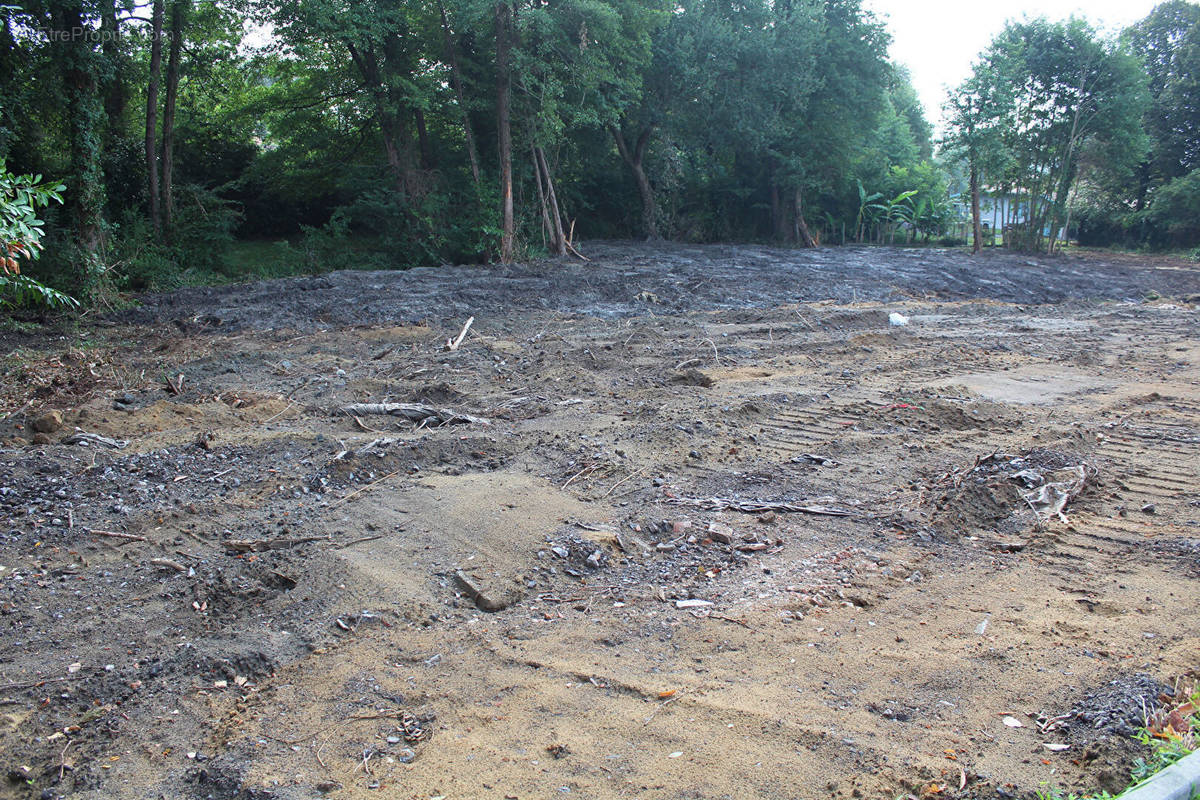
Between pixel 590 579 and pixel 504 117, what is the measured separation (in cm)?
1505

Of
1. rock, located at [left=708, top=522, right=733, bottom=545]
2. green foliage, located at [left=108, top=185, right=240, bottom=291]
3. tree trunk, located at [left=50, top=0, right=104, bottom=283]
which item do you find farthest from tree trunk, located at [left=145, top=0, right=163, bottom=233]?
rock, located at [left=708, top=522, right=733, bottom=545]

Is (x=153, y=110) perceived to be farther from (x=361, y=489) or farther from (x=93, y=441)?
(x=361, y=489)

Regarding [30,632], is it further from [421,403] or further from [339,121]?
[339,121]

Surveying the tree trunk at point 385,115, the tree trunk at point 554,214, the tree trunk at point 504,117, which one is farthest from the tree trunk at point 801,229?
the tree trunk at point 385,115

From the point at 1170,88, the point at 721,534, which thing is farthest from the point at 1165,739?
the point at 1170,88

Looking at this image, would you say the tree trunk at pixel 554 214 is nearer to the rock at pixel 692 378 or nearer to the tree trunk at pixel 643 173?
the tree trunk at pixel 643 173

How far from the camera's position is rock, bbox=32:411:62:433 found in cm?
591

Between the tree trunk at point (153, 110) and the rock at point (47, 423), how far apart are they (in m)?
12.3

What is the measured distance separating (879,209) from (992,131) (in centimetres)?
666

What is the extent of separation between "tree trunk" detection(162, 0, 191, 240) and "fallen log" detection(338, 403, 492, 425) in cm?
1272

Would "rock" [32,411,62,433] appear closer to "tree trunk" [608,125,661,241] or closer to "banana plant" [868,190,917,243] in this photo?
"tree trunk" [608,125,661,241]

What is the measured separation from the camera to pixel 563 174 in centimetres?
2312

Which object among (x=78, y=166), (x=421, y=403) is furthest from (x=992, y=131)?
(x=78, y=166)

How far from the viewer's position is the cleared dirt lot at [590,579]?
8.91 ft
